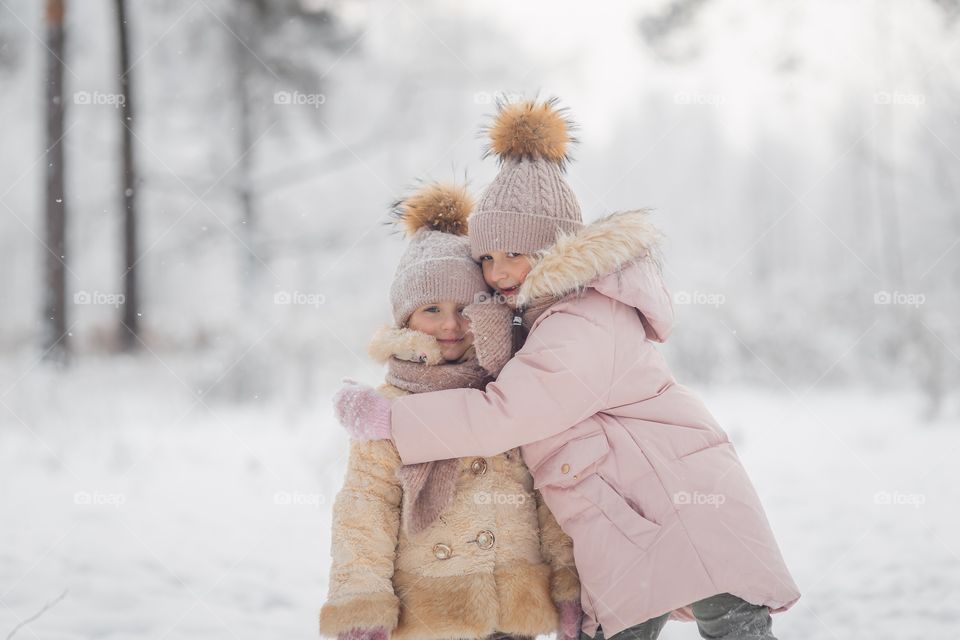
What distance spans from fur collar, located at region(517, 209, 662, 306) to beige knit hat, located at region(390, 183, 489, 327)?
0.22 metres

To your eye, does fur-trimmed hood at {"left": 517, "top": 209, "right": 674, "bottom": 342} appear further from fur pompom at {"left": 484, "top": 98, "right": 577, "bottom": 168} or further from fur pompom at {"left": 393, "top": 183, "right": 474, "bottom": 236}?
fur pompom at {"left": 393, "top": 183, "right": 474, "bottom": 236}

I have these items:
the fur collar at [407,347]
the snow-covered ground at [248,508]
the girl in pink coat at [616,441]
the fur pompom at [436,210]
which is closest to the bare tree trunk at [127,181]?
the snow-covered ground at [248,508]

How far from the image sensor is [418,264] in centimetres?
225

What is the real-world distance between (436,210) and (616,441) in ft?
3.10

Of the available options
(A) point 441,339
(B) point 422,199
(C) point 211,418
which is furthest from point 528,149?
(C) point 211,418

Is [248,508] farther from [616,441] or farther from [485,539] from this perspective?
[616,441]

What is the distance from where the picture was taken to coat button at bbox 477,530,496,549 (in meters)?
1.98

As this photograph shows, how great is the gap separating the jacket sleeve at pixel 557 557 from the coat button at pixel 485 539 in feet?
0.57

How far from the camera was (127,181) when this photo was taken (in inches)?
278

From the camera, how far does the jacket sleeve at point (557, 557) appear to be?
2.01m

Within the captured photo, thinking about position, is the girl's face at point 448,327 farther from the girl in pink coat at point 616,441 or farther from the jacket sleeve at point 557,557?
the jacket sleeve at point 557,557

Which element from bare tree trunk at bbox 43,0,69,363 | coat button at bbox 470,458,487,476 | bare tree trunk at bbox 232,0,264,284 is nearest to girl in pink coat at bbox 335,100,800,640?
coat button at bbox 470,458,487,476

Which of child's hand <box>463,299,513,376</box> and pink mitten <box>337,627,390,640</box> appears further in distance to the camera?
child's hand <box>463,299,513,376</box>

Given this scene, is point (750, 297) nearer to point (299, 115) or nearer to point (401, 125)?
point (401, 125)
